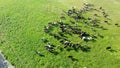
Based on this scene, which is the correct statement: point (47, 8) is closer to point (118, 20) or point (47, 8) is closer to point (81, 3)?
point (81, 3)

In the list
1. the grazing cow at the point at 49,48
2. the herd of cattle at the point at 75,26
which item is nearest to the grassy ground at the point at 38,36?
the grazing cow at the point at 49,48

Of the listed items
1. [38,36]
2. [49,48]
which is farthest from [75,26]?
[49,48]

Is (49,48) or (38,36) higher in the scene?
(38,36)

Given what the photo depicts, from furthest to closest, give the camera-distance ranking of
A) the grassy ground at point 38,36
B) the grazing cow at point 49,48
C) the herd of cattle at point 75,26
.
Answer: the herd of cattle at point 75,26, the grazing cow at point 49,48, the grassy ground at point 38,36

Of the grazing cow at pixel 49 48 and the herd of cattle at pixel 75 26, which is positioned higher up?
the herd of cattle at pixel 75 26

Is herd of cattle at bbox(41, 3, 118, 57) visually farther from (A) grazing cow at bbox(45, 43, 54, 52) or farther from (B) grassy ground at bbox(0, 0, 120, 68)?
(B) grassy ground at bbox(0, 0, 120, 68)

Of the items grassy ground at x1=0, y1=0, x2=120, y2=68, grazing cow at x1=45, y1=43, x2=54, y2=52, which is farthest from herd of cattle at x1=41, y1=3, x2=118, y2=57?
grassy ground at x1=0, y1=0, x2=120, y2=68

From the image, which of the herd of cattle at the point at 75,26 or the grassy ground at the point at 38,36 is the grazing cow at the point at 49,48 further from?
the grassy ground at the point at 38,36

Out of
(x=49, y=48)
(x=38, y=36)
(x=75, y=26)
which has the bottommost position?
(x=49, y=48)

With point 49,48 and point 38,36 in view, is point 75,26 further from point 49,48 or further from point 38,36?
point 49,48
